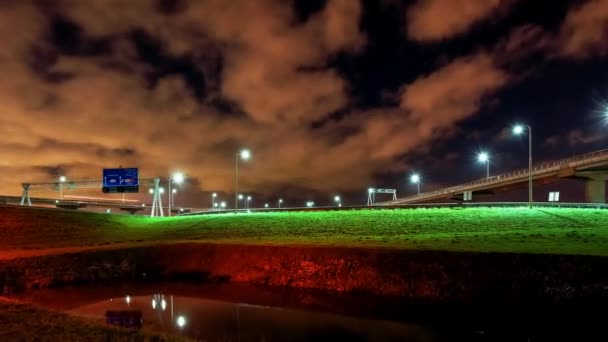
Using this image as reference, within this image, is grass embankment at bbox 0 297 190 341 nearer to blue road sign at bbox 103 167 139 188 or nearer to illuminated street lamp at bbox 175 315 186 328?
illuminated street lamp at bbox 175 315 186 328

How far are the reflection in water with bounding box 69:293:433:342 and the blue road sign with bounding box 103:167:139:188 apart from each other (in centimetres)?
5033

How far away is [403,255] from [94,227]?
4411 centimetres

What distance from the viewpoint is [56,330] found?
1248 cm

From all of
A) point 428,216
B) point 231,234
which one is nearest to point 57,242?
point 231,234

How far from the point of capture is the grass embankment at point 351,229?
29578 millimetres

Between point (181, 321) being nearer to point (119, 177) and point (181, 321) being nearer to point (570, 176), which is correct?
point (119, 177)

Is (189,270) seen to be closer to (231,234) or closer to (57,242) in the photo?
(231,234)

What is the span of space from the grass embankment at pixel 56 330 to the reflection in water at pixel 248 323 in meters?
3.39

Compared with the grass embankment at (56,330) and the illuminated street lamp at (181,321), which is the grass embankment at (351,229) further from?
the grass embankment at (56,330)

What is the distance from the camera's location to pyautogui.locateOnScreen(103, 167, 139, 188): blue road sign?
2724 inches

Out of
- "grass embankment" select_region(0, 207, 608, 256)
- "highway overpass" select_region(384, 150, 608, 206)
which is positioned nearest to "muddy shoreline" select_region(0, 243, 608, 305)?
"grass embankment" select_region(0, 207, 608, 256)

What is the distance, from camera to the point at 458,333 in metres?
16.7

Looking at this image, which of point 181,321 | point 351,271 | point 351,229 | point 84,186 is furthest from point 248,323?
point 84,186

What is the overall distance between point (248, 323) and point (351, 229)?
982 inches
